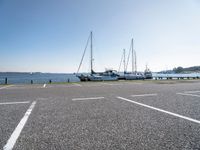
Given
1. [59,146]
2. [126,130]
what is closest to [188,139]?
[126,130]

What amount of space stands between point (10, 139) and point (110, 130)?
82.0 inches

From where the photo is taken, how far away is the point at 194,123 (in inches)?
155

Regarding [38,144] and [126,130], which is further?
[126,130]

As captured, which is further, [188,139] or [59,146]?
[188,139]

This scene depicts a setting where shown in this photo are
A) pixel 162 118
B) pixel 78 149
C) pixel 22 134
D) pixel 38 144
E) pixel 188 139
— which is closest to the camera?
pixel 78 149

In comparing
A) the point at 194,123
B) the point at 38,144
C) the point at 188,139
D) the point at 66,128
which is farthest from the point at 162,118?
the point at 38,144

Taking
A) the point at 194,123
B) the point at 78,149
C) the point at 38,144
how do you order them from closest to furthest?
the point at 78,149 → the point at 38,144 → the point at 194,123

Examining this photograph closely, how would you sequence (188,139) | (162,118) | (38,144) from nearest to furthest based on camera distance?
(38,144)
(188,139)
(162,118)

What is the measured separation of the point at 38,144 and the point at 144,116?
314cm

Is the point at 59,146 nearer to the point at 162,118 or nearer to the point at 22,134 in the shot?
the point at 22,134

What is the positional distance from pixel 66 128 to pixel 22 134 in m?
0.95

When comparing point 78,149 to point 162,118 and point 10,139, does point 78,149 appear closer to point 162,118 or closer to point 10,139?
point 10,139

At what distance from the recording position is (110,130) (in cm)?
343

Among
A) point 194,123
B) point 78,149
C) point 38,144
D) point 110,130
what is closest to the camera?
point 78,149
